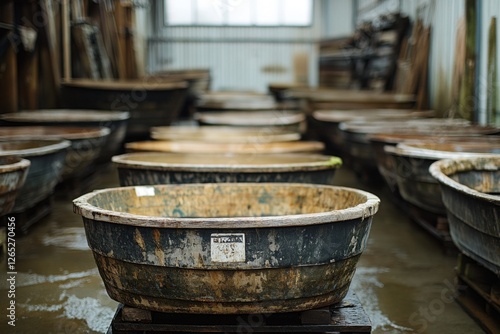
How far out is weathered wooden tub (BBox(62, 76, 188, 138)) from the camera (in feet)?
31.5

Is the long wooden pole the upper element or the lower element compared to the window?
lower

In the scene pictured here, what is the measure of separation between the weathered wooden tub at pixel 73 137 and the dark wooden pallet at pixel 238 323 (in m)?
3.87

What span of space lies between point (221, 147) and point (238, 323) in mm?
3764

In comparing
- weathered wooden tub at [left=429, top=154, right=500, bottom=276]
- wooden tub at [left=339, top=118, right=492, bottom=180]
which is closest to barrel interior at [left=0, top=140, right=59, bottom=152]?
wooden tub at [left=339, top=118, right=492, bottom=180]

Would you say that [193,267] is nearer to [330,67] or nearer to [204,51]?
[330,67]

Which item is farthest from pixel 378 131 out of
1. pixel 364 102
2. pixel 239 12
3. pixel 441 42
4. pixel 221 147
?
pixel 239 12

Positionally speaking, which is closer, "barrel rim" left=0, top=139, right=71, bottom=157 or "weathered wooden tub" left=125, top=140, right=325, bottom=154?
"barrel rim" left=0, top=139, right=71, bottom=157

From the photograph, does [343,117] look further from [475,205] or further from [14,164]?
[475,205]

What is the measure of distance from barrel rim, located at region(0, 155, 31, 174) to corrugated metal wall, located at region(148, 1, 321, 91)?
593 inches

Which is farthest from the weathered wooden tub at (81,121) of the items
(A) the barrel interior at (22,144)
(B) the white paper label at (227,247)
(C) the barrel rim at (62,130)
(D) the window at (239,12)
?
(D) the window at (239,12)

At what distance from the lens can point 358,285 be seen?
4.45 meters

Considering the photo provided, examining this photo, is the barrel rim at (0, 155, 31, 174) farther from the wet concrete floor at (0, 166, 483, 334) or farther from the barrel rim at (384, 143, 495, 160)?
the barrel rim at (384, 143, 495, 160)

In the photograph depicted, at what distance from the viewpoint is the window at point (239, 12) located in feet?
64.6

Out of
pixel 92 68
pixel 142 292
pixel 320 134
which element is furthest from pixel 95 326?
pixel 92 68
